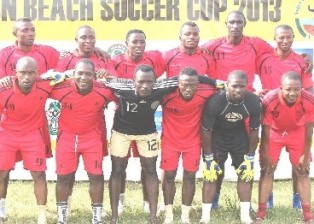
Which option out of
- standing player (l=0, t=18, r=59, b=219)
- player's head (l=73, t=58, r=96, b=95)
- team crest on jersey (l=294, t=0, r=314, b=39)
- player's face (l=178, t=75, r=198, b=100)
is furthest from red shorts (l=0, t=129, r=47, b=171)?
team crest on jersey (l=294, t=0, r=314, b=39)

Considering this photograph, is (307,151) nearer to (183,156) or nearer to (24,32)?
(183,156)

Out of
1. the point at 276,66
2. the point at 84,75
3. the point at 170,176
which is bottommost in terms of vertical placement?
the point at 170,176

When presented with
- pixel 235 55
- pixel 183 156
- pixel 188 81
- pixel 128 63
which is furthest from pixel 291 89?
pixel 128 63

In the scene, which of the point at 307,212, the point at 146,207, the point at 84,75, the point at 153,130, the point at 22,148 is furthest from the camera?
the point at 146,207

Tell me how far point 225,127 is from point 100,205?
150cm

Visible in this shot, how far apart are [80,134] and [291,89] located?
2124 mm

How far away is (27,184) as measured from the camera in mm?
8633

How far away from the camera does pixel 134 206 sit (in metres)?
7.30

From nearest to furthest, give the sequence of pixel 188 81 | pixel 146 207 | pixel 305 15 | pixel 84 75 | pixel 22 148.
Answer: pixel 84 75
pixel 188 81
pixel 22 148
pixel 146 207
pixel 305 15

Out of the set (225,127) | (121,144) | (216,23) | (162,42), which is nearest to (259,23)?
(216,23)

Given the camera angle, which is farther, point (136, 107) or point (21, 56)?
point (21, 56)

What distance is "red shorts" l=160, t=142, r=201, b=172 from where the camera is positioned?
641 centimetres

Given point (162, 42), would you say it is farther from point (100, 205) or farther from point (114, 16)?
point (100, 205)

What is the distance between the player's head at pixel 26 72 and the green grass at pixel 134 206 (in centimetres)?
152
